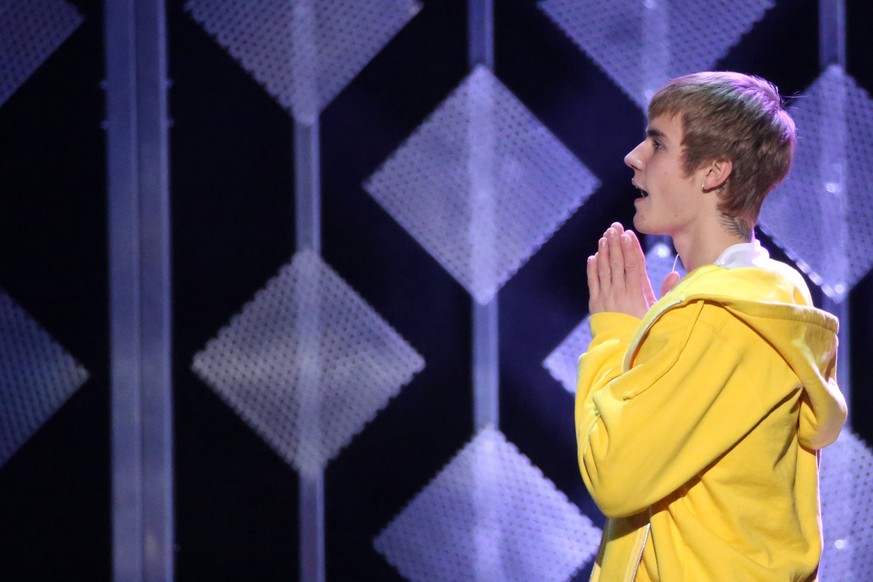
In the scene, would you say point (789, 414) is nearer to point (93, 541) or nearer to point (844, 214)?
point (844, 214)

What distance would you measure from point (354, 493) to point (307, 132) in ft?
2.46

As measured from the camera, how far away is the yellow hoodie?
0.97 metres

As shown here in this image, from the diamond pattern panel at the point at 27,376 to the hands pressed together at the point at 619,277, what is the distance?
1.24m

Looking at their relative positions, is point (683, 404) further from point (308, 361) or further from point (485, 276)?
point (308, 361)

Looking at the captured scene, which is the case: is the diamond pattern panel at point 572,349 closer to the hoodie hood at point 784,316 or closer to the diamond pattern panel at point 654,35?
the diamond pattern panel at point 654,35

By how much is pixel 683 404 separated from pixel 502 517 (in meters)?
0.94

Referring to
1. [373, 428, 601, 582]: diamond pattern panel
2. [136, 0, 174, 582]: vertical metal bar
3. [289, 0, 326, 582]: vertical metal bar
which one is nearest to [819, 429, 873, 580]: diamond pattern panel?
[373, 428, 601, 582]: diamond pattern panel

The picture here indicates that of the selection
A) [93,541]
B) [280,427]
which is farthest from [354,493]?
[93,541]

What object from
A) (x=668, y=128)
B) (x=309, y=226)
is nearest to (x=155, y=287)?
(x=309, y=226)

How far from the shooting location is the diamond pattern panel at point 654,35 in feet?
5.92

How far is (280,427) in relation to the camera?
1888mm

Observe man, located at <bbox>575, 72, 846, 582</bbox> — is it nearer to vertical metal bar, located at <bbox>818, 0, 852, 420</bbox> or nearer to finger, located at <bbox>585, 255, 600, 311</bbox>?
finger, located at <bbox>585, 255, 600, 311</bbox>

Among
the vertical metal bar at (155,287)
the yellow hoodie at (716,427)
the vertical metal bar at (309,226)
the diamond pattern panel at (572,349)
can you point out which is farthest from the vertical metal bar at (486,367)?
the yellow hoodie at (716,427)

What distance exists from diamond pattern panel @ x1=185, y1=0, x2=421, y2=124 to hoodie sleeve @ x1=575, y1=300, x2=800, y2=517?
1.10 m
